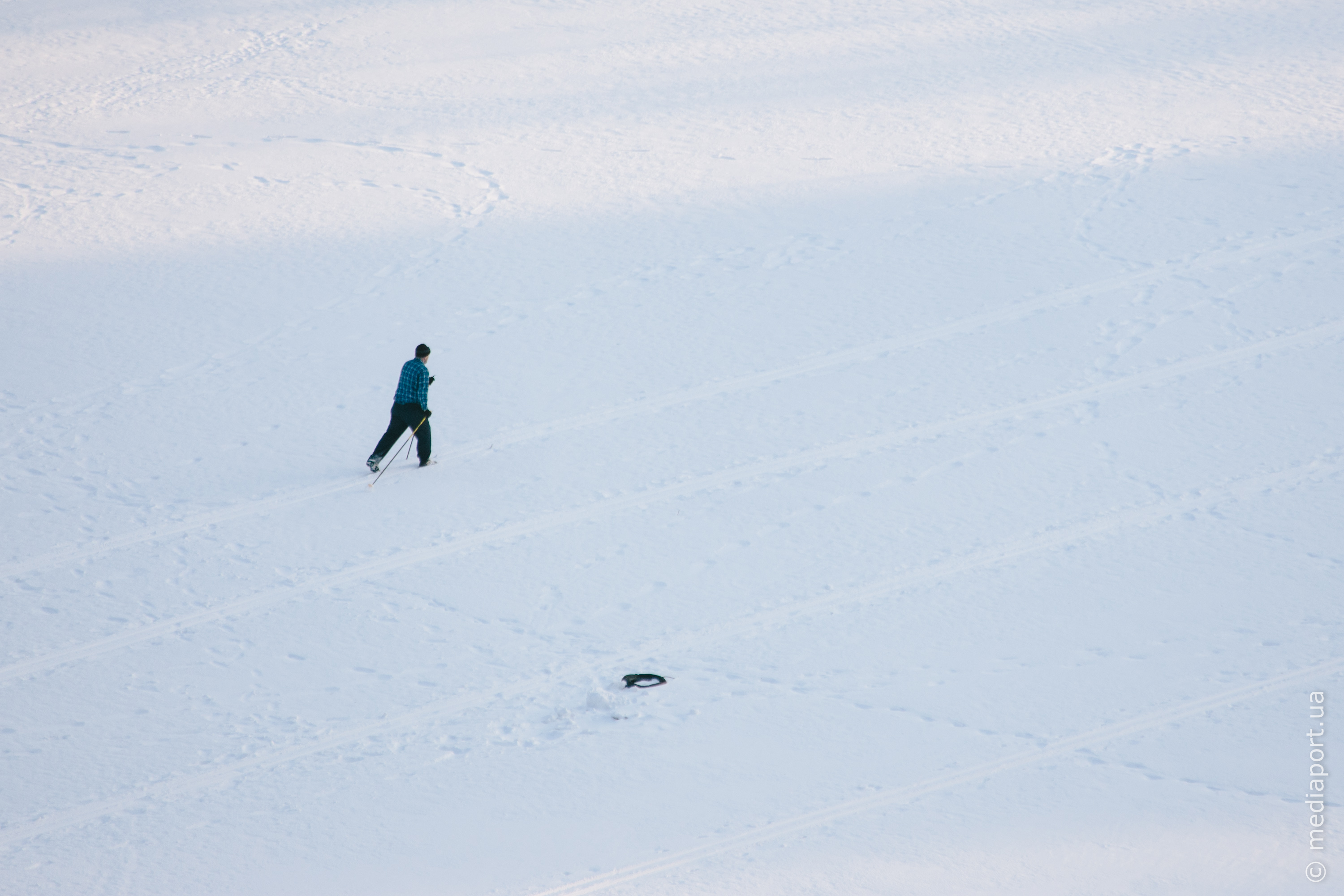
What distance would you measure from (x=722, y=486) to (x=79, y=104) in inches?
417

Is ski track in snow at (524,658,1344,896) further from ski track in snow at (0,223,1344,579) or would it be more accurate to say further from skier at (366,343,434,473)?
ski track in snow at (0,223,1344,579)

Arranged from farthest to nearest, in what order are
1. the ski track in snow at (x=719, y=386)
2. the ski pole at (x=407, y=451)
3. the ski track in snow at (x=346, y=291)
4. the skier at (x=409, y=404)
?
the ski track in snow at (x=346, y=291), the ski pole at (x=407, y=451), the skier at (x=409, y=404), the ski track in snow at (x=719, y=386)

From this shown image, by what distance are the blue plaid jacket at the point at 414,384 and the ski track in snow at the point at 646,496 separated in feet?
3.73

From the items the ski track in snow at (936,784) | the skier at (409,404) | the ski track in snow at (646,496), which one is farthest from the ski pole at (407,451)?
the ski track in snow at (936,784)

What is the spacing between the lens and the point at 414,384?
28.0 ft

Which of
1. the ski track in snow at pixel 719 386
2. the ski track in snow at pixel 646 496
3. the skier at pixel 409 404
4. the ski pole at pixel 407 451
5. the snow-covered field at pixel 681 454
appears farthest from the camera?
the ski pole at pixel 407 451

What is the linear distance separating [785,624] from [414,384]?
3264 millimetres

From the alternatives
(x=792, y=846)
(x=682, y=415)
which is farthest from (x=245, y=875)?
(x=682, y=415)

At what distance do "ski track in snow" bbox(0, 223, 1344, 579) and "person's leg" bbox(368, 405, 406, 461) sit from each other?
261mm

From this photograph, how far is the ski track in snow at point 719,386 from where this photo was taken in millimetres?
8102

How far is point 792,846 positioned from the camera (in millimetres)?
5562

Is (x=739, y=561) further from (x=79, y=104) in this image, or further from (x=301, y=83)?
(x=79, y=104)

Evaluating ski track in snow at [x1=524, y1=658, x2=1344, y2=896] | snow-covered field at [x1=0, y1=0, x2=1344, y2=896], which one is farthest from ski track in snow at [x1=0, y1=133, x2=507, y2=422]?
ski track in snow at [x1=524, y1=658, x2=1344, y2=896]

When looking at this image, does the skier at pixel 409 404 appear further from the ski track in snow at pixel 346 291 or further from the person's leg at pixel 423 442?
the ski track in snow at pixel 346 291
